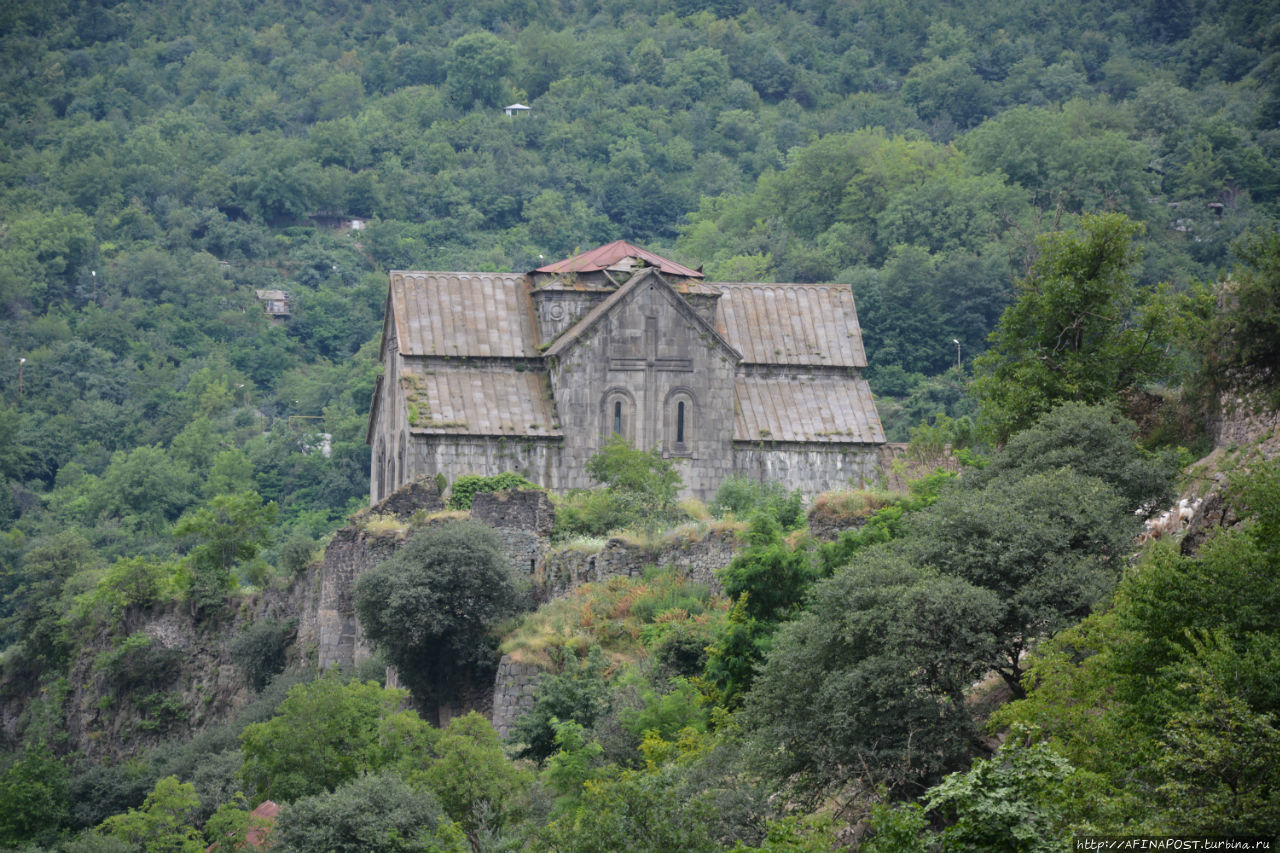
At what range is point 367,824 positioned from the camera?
2761 centimetres

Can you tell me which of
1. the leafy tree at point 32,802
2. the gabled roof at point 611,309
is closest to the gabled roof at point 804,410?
the gabled roof at point 611,309

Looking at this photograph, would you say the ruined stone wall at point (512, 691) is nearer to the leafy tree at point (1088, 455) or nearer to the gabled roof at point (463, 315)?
the leafy tree at point (1088, 455)

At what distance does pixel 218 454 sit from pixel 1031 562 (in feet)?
216

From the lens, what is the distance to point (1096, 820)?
19.0m

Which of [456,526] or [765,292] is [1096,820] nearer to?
[456,526]

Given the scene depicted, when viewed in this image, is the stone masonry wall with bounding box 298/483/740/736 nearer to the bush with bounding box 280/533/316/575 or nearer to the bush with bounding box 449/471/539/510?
the bush with bounding box 280/533/316/575

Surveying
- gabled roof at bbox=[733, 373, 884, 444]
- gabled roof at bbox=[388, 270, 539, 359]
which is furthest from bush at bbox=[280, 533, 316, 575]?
gabled roof at bbox=[733, 373, 884, 444]

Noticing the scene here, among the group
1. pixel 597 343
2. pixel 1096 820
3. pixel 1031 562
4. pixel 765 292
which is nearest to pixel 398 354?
pixel 597 343

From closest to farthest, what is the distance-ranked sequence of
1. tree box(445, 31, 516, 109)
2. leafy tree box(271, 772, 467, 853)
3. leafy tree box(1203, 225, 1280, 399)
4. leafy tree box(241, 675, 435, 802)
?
leafy tree box(271, 772, 467, 853)
leafy tree box(1203, 225, 1280, 399)
leafy tree box(241, 675, 435, 802)
tree box(445, 31, 516, 109)

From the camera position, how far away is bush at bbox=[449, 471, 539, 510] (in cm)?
4488

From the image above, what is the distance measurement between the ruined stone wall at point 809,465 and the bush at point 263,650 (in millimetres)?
11978

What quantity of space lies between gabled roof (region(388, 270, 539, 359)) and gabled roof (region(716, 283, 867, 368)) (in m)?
5.18

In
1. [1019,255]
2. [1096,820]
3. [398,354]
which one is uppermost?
[1019,255]

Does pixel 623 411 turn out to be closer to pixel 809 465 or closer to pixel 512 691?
pixel 809 465
